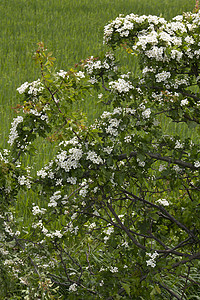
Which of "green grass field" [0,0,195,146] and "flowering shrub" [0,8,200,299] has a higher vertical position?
"green grass field" [0,0,195,146]

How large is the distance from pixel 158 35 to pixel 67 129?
0.72 meters

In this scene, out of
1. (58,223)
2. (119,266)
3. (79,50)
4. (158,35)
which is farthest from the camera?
(79,50)

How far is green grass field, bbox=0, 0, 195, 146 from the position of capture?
24.2 ft

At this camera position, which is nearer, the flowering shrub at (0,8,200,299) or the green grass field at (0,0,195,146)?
the flowering shrub at (0,8,200,299)

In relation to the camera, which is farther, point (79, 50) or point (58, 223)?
point (79, 50)

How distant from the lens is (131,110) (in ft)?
7.17

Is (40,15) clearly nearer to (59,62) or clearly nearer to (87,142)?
(59,62)

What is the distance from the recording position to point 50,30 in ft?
35.5

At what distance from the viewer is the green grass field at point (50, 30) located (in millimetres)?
7386

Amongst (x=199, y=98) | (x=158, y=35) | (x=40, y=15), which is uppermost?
(x=40, y=15)

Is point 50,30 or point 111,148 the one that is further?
point 50,30

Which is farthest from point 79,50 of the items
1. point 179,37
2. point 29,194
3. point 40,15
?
point 179,37

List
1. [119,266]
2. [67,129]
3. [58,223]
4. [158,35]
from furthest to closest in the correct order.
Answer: [58,223]
[119,266]
[158,35]
[67,129]

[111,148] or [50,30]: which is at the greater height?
[50,30]
